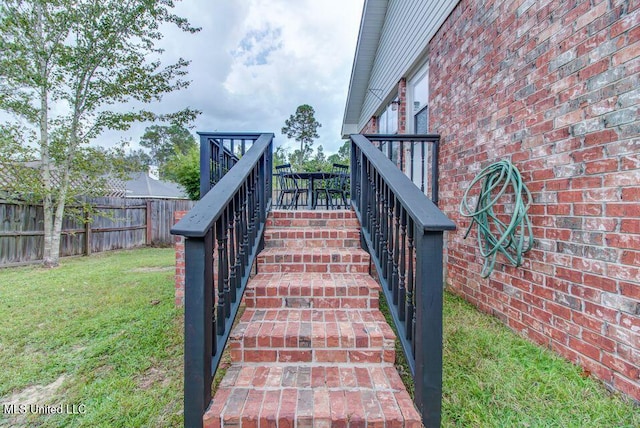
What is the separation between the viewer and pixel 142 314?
274 centimetres

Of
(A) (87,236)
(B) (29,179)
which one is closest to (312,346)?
(B) (29,179)

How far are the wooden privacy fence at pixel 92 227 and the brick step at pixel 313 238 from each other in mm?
5758

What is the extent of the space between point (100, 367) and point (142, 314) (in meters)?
0.92

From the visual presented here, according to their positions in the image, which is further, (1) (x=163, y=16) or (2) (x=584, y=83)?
(1) (x=163, y=16)

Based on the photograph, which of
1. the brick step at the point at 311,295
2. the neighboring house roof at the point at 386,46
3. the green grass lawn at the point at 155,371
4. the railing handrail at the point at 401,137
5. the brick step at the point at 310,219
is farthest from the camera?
the neighboring house roof at the point at 386,46

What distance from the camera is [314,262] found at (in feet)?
7.94

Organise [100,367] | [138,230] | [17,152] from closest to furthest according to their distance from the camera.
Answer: [100,367] → [17,152] → [138,230]

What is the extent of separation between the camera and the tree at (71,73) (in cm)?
509

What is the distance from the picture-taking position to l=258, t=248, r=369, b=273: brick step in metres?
2.41

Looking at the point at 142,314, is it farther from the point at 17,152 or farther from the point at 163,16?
the point at 163,16

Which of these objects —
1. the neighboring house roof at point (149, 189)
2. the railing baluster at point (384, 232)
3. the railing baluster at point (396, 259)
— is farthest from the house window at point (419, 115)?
the neighboring house roof at point (149, 189)

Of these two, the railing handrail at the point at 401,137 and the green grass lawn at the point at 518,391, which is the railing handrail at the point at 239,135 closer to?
the railing handrail at the point at 401,137

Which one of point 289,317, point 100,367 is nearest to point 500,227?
point 289,317

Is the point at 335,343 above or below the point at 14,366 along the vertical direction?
above
